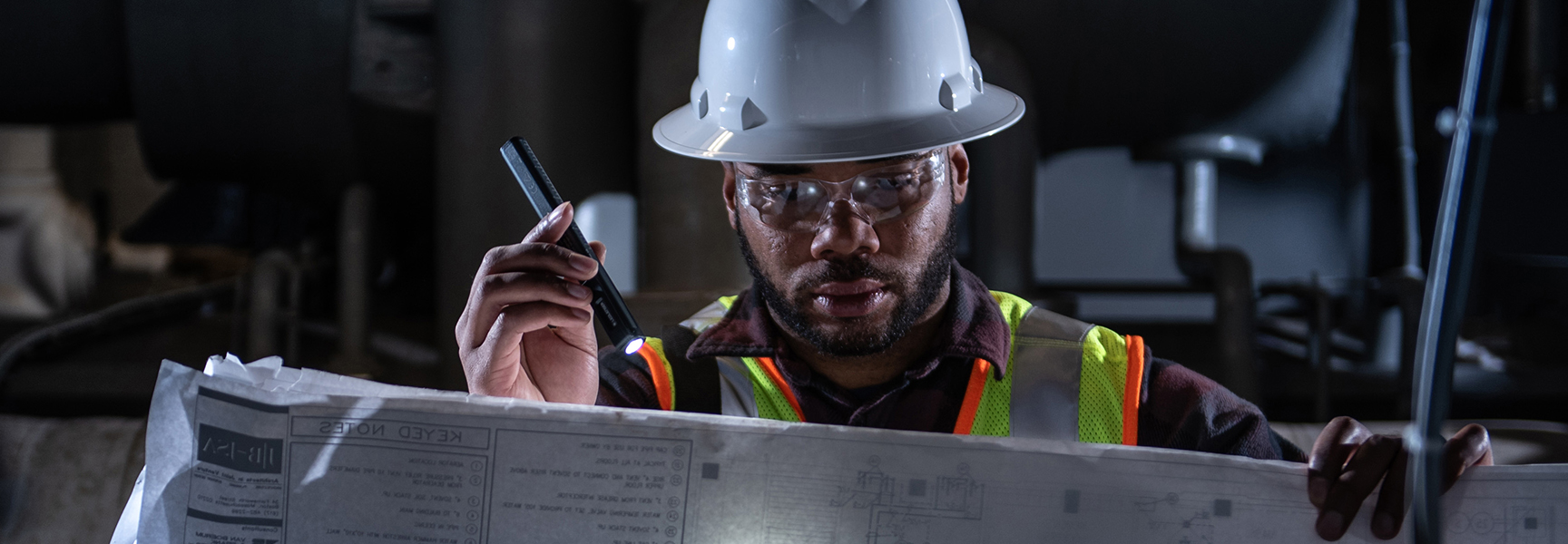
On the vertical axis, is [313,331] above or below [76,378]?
above

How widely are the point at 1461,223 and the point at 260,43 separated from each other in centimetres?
187

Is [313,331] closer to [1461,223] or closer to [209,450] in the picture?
[209,450]

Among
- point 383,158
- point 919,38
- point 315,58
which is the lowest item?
point 383,158

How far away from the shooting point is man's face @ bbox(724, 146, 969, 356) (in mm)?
771

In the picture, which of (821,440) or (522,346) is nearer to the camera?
(821,440)

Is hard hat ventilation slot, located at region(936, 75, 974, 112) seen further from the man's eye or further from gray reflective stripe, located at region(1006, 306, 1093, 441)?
gray reflective stripe, located at region(1006, 306, 1093, 441)

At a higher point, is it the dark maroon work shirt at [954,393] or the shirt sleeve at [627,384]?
the dark maroon work shirt at [954,393]

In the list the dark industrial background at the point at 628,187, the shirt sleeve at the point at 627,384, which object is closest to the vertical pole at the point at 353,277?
the dark industrial background at the point at 628,187

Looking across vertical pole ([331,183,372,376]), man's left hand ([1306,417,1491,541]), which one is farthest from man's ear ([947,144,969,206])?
vertical pole ([331,183,372,376])

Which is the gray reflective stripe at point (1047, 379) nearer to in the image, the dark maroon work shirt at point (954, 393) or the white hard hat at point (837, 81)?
the dark maroon work shirt at point (954, 393)

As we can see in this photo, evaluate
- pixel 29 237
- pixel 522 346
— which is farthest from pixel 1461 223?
pixel 29 237

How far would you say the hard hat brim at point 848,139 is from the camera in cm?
75

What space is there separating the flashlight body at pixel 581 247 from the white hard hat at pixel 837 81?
6.7 inches

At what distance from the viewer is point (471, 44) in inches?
59.5
